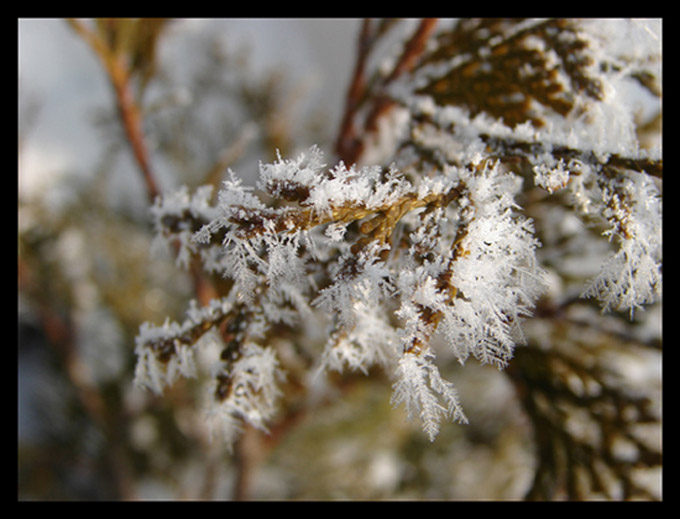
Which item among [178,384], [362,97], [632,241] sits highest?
[362,97]

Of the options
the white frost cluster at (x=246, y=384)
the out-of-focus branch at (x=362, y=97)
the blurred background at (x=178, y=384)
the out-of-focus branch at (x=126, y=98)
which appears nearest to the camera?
the white frost cluster at (x=246, y=384)

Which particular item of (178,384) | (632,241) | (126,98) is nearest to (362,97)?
(126,98)

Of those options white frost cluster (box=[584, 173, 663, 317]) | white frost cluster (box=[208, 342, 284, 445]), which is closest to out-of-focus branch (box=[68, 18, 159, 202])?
white frost cluster (box=[208, 342, 284, 445])

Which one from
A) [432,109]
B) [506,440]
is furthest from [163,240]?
[506,440]

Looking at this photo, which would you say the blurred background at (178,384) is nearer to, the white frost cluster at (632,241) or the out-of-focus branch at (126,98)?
the out-of-focus branch at (126,98)

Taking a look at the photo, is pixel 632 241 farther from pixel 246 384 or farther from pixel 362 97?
pixel 362 97

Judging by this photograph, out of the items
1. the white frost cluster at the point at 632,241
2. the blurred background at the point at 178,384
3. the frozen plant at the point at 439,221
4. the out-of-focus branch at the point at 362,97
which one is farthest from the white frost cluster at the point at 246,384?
the blurred background at the point at 178,384
